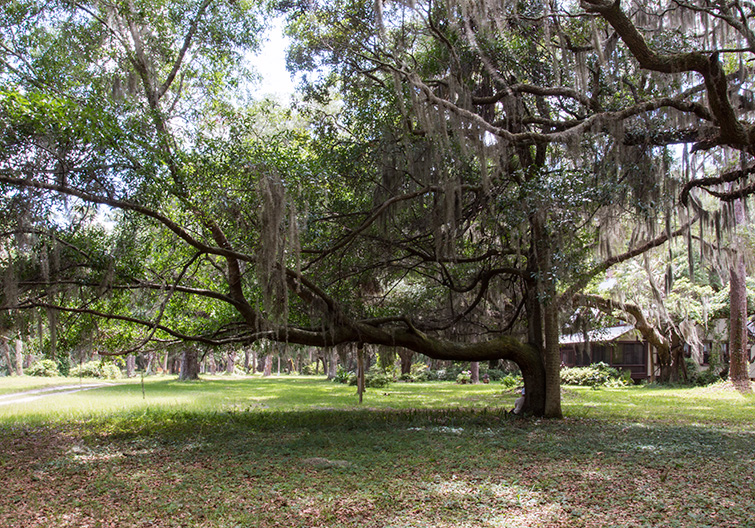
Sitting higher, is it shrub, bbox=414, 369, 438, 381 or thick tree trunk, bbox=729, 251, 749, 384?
thick tree trunk, bbox=729, 251, 749, 384

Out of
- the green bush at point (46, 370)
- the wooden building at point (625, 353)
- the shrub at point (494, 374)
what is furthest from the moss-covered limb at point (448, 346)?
the green bush at point (46, 370)

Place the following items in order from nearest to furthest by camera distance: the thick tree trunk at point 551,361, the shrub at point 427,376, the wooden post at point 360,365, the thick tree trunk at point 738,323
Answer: the thick tree trunk at point 551,361 < the wooden post at point 360,365 < the thick tree trunk at point 738,323 < the shrub at point 427,376

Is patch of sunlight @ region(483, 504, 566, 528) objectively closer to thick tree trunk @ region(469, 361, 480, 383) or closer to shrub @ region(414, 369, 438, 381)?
thick tree trunk @ region(469, 361, 480, 383)

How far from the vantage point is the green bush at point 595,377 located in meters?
20.7

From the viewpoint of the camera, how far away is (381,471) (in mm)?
5766

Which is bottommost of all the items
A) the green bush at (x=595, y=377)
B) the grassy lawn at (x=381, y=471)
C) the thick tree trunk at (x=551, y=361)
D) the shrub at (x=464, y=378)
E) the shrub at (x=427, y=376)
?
the shrub at (x=427, y=376)

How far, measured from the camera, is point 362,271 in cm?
991

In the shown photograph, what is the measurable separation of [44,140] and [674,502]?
8.24 meters

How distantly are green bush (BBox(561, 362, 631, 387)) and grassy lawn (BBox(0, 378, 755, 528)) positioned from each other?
10206 mm

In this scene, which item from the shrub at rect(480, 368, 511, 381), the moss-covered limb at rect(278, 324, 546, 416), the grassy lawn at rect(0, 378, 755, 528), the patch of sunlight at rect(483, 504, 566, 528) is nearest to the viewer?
the patch of sunlight at rect(483, 504, 566, 528)

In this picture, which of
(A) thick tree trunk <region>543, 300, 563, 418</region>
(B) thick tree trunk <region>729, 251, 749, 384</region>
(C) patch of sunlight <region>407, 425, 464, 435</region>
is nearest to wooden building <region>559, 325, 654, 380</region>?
(B) thick tree trunk <region>729, 251, 749, 384</region>

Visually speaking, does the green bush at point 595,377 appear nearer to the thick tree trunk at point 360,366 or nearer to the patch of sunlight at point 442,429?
the thick tree trunk at point 360,366

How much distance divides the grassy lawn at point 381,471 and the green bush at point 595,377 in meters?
10.2

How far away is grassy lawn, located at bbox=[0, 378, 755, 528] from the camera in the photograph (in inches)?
171
